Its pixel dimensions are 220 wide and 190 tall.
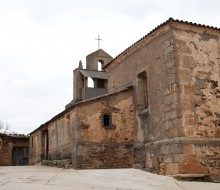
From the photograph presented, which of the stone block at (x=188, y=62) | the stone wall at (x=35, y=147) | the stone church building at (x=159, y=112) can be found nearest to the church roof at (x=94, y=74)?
the stone wall at (x=35, y=147)

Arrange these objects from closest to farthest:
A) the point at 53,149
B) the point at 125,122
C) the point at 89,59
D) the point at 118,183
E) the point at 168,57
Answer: the point at 118,183
the point at 168,57
the point at 125,122
the point at 53,149
the point at 89,59

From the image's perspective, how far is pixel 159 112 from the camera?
1157 cm

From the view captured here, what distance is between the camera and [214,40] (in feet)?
39.3

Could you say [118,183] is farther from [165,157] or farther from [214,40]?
[214,40]

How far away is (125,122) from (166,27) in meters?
4.46

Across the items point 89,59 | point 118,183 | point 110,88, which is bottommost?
point 118,183

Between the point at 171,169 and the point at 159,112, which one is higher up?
the point at 159,112

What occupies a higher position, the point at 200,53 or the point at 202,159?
the point at 200,53

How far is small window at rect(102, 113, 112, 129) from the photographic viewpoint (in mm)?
13586

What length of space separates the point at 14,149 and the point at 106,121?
56.6 feet

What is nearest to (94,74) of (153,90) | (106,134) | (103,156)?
(106,134)

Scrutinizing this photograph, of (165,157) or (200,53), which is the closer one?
(165,157)

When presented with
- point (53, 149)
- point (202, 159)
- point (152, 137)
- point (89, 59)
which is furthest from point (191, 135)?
point (89, 59)

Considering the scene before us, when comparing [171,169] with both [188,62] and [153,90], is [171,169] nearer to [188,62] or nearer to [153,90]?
[153,90]
